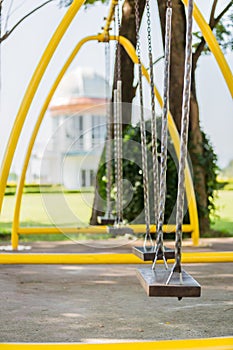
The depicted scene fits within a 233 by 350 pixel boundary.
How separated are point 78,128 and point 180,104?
39.2 ft

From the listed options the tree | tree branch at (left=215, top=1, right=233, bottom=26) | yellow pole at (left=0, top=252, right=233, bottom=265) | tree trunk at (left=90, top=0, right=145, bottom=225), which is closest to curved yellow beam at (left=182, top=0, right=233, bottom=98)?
yellow pole at (left=0, top=252, right=233, bottom=265)

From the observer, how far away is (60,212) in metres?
12.7

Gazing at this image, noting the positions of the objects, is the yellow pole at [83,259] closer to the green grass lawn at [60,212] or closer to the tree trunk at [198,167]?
the tree trunk at [198,167]

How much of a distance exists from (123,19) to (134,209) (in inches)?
105

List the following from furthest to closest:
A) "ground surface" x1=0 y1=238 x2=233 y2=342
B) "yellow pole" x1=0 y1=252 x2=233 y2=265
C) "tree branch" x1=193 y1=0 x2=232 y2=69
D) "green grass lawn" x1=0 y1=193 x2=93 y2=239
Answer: "green grass lawn" x1=0 y1=193 x2=93 y2=239, "tree branch" x1=193 y1=0 x2=232 y2=69, "yellow pole" x1=0 y1=252 x2=233 y2=265, "ground surface" x1=0 y1=238 x2=233 y2=342

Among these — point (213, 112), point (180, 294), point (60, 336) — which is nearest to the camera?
point (180, 294)

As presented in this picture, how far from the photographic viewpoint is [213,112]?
1350 cm

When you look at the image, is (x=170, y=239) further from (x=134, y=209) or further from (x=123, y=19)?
(x=123, y=19)

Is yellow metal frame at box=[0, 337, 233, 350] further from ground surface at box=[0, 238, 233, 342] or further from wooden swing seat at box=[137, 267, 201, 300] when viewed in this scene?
ground surface at box=[0, 238, 233, 342]

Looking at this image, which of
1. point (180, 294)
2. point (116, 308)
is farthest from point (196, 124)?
point (180, 294)

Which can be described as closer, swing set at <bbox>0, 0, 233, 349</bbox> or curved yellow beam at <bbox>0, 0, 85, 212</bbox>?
swing set at <bbox>0, 0, 233, 349</bbox>

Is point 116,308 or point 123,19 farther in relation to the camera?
point 123,19

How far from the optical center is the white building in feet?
45.5

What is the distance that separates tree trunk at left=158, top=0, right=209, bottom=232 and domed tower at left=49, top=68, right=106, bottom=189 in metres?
2.56
